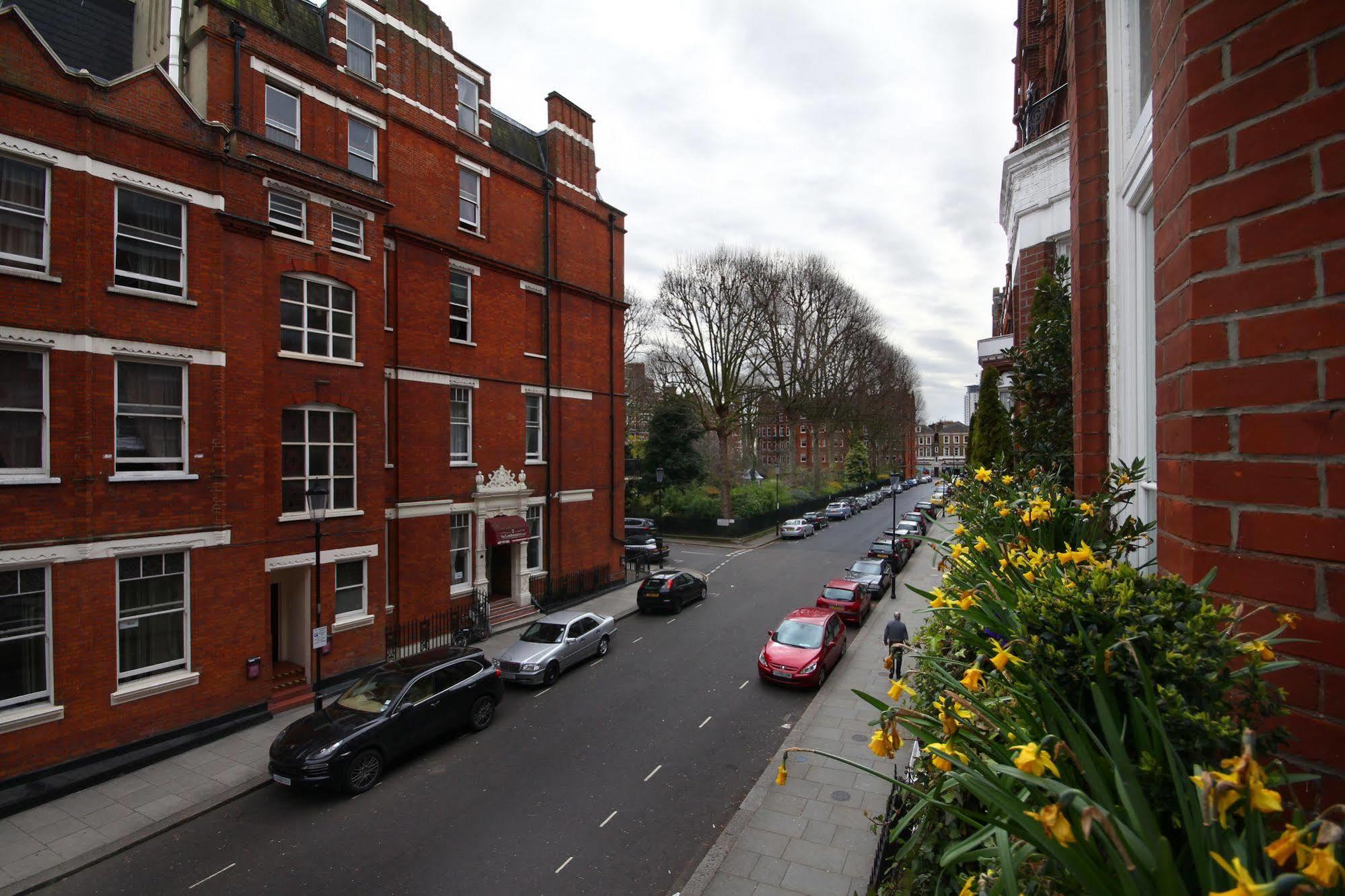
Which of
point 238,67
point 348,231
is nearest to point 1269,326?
point 348,231

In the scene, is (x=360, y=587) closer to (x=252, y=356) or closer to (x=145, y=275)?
(x=252, y=356)

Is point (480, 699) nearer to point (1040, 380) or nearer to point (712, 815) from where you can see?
point (712, 815)

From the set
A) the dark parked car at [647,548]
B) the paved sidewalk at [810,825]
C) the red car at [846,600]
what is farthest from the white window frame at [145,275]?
the dark parked car at [647,548]

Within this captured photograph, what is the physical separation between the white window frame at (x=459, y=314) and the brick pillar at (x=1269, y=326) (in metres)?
19.3

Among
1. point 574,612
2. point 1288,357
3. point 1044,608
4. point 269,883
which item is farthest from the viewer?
point 574,612

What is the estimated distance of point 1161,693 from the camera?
170cm

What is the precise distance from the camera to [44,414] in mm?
10844

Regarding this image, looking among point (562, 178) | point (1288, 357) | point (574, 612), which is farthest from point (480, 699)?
point (562, 178)

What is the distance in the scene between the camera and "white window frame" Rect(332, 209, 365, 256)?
15.7m

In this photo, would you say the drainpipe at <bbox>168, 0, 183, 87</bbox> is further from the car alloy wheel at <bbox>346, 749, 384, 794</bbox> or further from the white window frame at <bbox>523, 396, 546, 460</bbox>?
the car alloy wheel at <bbox>346, 749, 384, 794</bbox>

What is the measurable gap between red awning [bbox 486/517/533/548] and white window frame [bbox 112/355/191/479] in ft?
28.7

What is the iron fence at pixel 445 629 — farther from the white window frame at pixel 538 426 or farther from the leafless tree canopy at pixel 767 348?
the leafless tree canopy at pixel 767 348

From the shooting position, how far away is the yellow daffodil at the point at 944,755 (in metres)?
1.94

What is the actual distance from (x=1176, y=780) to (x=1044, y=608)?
657 mm
